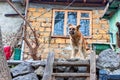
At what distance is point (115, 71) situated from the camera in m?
6.23

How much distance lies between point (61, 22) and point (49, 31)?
682mm

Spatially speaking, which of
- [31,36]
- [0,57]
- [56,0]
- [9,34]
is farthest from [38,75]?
[9,34]

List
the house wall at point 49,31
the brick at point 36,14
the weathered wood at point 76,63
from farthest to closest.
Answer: the brick at point 36,14 < the house wall at point 49,31 < the weathered wood at point 76,63

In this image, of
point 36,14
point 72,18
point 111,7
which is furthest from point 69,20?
point 111,7

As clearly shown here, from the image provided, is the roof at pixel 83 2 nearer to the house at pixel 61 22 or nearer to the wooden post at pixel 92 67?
the house at pixel 61 22

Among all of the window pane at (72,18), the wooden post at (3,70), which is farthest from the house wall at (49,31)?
the wooden post at (3,70)

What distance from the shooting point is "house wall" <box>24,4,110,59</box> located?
41.7ft

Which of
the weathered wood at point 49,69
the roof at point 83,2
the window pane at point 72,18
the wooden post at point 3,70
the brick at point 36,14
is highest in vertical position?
the roof at point 83,2

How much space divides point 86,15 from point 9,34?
383 centimetres

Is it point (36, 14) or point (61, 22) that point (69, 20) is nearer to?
point (61, 22)

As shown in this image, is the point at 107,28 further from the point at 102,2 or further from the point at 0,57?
the point at 0,57

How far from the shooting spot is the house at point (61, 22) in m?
12.8

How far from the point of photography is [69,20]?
13.2m

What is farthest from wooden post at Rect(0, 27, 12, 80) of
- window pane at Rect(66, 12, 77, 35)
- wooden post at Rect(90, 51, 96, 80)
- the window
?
window pane at Rect(66, 12, 77, 35)
